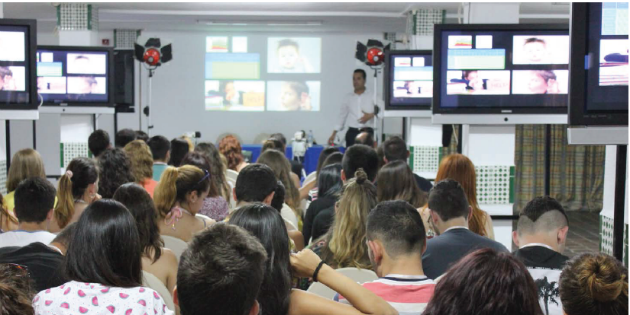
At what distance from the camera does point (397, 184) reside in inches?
153

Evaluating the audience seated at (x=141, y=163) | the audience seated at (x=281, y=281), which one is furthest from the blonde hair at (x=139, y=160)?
the audience seated at (x=281, y=281)

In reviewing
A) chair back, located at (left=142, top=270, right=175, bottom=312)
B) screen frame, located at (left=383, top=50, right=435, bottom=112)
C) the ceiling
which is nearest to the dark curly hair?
chair back, located at (left=142, top=270, right=175, bottom=312)

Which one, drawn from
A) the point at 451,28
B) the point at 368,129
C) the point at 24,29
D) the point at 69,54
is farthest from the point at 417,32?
the point at 24,29

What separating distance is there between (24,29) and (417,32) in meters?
6.61

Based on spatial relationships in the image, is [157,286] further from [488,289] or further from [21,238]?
[488,289]

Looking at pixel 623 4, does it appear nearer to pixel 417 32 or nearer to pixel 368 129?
pixel 368 129

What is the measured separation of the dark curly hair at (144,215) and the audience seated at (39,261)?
411 mm

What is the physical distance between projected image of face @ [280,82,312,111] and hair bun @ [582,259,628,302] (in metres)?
12.4

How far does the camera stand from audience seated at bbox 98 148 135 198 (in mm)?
4336

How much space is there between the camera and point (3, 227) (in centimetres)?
358

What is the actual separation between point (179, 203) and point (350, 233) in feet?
3.52

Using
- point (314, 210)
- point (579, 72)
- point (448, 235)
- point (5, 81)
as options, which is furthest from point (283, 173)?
point (579, 72)

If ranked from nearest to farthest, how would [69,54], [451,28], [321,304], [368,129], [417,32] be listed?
[321,304] → [451,28] → [69,54] → [368,129] → [417,32]

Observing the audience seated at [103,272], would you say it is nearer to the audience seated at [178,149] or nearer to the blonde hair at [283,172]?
the blonde hair at [283,172]
